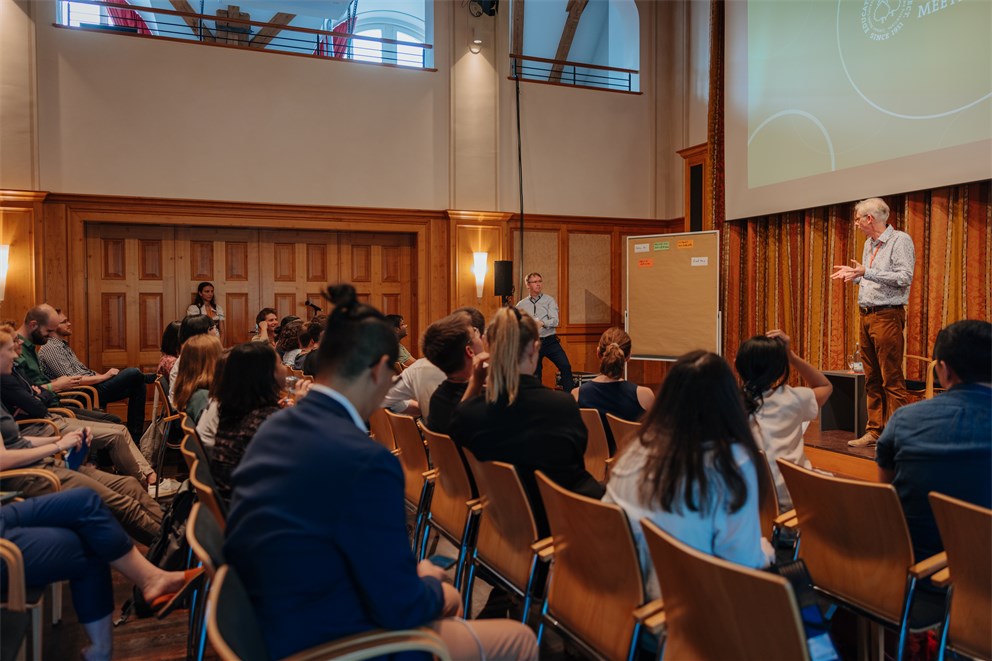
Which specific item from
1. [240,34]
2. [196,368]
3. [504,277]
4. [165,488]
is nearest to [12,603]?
[196,368]

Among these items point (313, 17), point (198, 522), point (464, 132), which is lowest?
point (198, 522)

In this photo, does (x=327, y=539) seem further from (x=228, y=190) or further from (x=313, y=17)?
(x=313, y=17)

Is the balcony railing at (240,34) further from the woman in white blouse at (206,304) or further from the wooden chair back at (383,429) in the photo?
the wooden chair back at (383,429)

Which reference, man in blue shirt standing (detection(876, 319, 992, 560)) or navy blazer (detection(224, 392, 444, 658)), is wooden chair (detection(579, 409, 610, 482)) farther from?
navy blazer (detection(224, 392, 444, 658))

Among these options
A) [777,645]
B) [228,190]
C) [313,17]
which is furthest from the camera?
[313,17]

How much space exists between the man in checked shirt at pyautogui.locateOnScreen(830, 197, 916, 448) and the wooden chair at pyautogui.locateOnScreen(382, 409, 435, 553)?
9.90ft

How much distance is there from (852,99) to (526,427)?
4.88 metres

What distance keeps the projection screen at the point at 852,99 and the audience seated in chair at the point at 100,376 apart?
19.8 feet

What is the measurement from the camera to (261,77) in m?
7.78

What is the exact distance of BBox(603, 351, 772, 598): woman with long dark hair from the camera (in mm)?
1650

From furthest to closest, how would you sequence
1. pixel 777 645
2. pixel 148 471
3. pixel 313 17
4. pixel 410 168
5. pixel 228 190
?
pixel 313 17 → pixel 410 168 → pixel 228 190 → pixel 148 471 → pixel 777 645

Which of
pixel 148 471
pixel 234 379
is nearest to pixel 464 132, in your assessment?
pixel 148 471

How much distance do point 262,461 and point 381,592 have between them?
1.18ft

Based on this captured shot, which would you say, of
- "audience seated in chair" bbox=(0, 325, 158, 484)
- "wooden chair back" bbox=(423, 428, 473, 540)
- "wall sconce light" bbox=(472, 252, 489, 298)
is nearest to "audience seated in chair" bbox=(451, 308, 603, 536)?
"wooden chair back" bbox=(423, 428, 473, 540)
